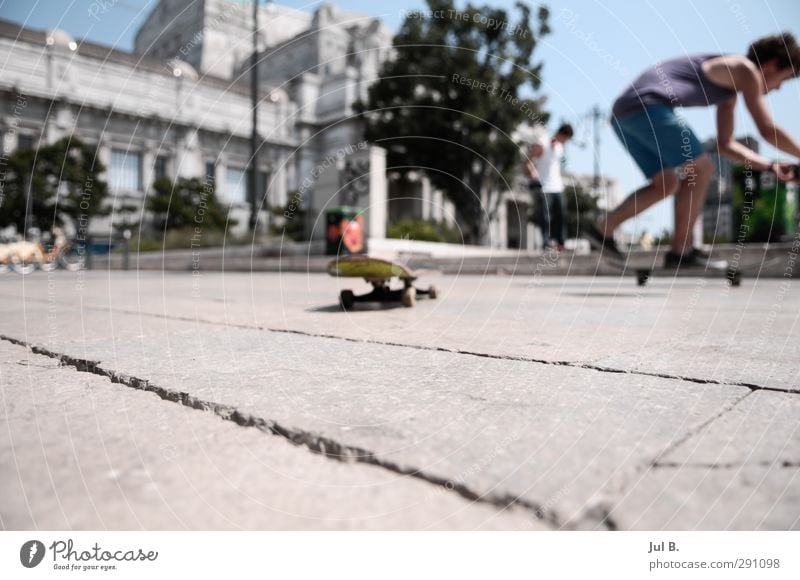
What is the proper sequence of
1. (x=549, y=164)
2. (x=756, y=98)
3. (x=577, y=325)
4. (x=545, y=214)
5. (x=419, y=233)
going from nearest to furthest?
1. (x=577, y=325)
2. (x=756, y=98)
3. (x=549, y=164)
4. (x=545, y=214)
5. (x=419, y=233)

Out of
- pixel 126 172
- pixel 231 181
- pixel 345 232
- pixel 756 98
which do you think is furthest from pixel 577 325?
pixel 231 181

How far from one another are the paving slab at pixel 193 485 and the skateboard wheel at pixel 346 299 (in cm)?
211

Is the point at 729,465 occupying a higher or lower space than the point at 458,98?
lower

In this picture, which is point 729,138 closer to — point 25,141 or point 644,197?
point 644,197

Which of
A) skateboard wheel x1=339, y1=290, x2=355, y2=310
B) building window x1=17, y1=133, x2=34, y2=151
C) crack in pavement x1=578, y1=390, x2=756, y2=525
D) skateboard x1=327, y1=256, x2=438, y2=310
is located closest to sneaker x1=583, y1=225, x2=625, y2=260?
skateboard x1=327, y1=256, x2=438, y2=310

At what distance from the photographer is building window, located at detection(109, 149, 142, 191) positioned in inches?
1328

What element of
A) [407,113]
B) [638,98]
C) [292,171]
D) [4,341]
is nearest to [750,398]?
[4,341]

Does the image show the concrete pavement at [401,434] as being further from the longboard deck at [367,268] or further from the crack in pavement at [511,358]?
the longboard deck at [367,268]

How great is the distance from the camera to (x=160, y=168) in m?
34.9

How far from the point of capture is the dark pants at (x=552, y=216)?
6242 millimetres

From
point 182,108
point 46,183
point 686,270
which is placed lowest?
point 686,270

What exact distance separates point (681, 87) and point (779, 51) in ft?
1.72

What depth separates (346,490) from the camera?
24.6 inches

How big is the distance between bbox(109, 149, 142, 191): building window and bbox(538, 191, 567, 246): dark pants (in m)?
33.0
